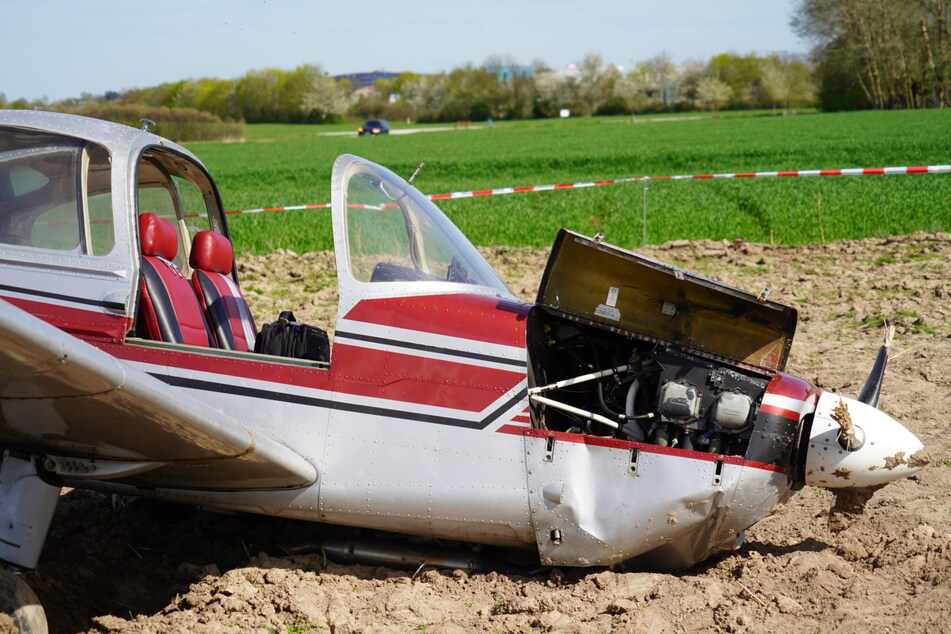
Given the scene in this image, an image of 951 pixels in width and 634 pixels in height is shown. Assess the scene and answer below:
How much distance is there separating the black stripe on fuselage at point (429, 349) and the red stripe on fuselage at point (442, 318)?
71 millimetres

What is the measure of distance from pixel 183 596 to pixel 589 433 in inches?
85.7

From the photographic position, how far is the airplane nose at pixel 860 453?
4012 millimetres

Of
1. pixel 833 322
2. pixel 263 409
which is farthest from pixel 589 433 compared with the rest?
pixel 833 322

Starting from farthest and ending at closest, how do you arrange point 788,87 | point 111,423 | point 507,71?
1. point 507,71
2. point 788,87
3. point 111,423

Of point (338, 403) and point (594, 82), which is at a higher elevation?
point (594, 82)

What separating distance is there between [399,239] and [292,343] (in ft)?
2.59

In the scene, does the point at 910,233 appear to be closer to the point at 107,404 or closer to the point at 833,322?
the point at 833,322

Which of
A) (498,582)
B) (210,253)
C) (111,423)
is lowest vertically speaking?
(498,582)

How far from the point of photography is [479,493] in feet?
13.6

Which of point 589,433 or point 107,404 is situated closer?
point 107,404

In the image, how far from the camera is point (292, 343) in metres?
4.62

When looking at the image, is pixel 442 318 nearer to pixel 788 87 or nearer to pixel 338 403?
pixel 338 403

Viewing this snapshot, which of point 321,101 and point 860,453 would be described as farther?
point 321,101

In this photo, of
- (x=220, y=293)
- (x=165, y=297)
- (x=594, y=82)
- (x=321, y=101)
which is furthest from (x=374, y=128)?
(x=165, y=297)
